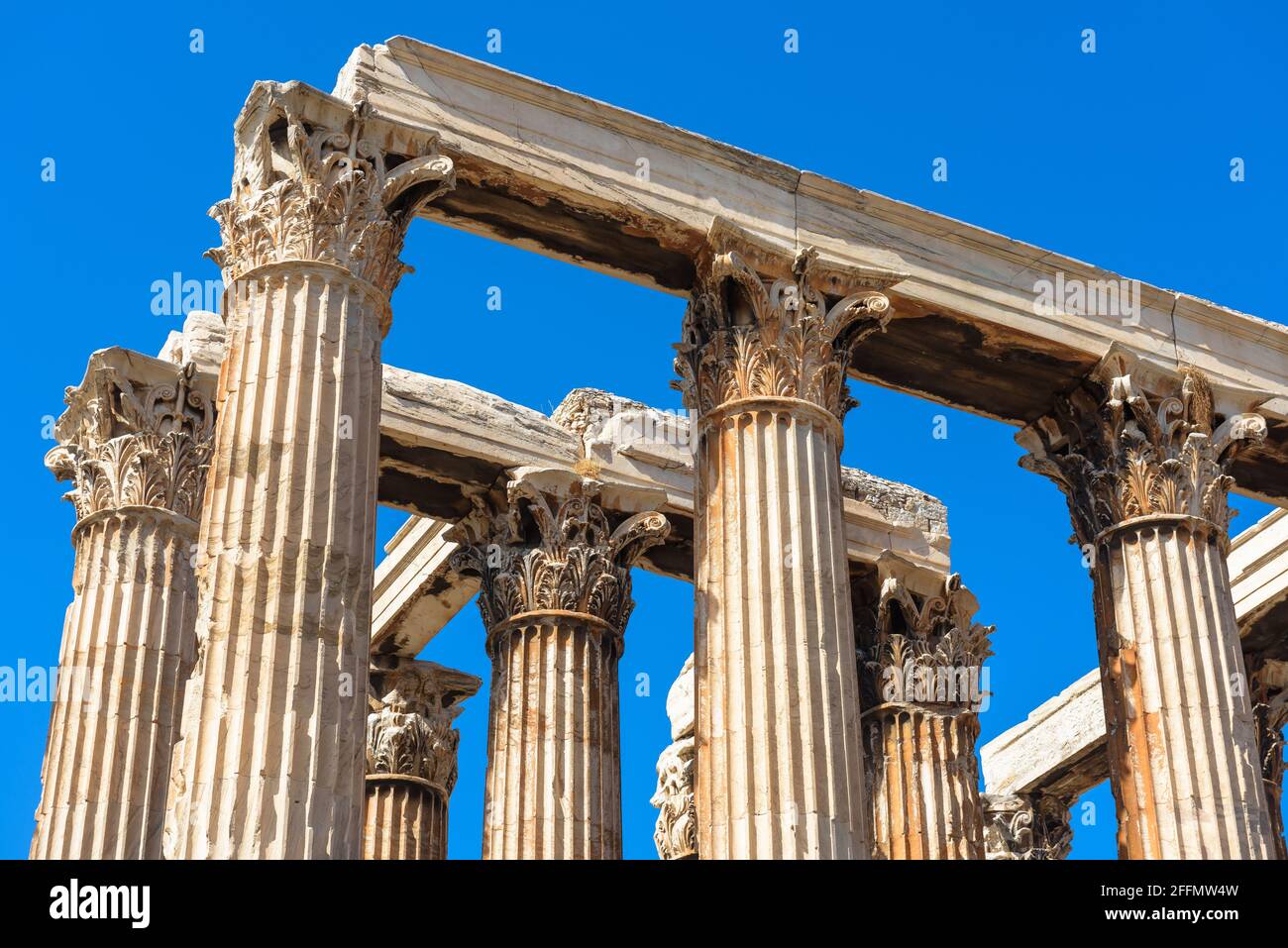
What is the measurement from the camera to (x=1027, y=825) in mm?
35000

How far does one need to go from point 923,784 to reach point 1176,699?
5.54 m

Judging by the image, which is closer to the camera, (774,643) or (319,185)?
(319,185)

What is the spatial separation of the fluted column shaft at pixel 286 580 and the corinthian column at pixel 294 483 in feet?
0.06

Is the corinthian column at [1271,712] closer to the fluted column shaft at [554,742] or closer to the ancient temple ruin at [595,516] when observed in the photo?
the ancient temple ruin at [595,516]

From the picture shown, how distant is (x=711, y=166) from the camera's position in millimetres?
22250

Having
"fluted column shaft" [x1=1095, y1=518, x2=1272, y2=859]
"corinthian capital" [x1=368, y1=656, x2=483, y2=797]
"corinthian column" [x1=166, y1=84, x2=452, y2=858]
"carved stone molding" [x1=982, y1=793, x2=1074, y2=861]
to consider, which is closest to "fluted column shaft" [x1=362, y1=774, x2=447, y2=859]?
"corinthian capital" [x1=368, y1=656, x2=483, y2=797]

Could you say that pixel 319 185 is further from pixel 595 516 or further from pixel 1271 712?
pixel 1271 712

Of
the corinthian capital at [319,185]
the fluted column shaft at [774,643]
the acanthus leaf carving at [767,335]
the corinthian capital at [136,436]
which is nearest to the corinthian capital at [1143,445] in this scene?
the acanthus leaf carving at [767,335]

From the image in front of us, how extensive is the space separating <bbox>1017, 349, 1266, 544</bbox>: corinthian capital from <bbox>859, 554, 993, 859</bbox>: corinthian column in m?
4.06

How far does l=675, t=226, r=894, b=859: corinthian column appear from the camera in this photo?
732 inches

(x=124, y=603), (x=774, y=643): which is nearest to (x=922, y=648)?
(x=774, y=643)

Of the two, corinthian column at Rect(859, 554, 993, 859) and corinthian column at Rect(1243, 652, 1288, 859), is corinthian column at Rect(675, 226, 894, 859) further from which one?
corinthian column at Rect(1243, 652, 1288, 859)

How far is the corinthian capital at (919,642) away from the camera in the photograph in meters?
27.5
